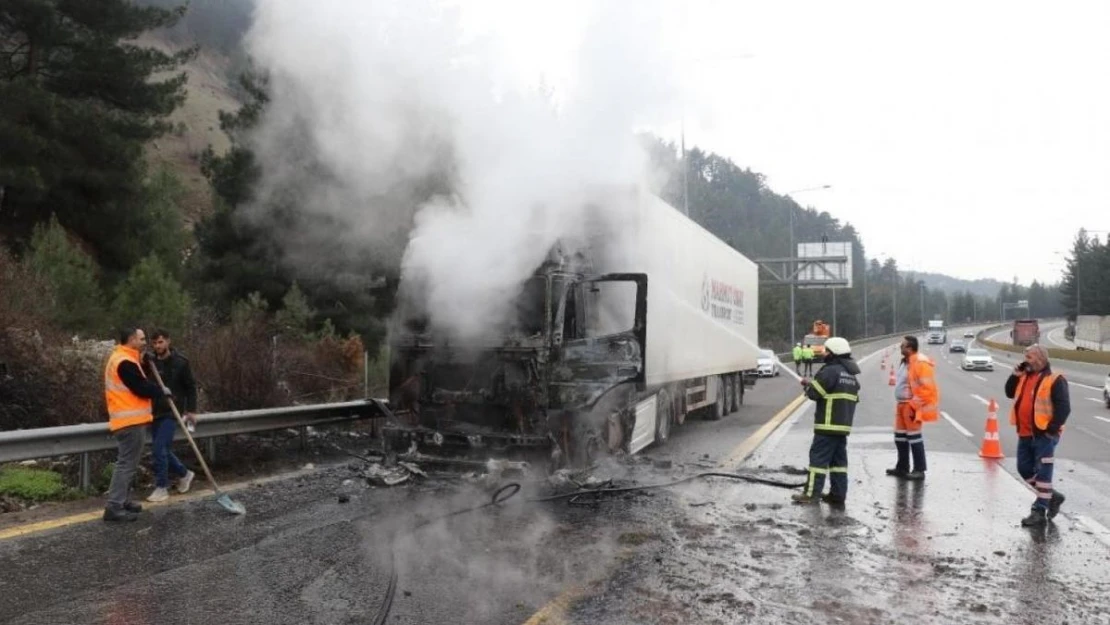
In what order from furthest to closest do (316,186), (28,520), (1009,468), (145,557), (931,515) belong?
(316,186)
(1009,468)
(931,515)
(28,520)
(145,557)

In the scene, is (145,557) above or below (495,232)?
below

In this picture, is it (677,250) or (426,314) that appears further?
(677,250)

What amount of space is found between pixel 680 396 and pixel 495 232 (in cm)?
527

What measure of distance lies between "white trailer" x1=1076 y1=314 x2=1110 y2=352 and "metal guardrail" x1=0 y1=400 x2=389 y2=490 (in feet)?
228

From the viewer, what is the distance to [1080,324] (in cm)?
7831

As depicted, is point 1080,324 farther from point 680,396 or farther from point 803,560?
point 803,560

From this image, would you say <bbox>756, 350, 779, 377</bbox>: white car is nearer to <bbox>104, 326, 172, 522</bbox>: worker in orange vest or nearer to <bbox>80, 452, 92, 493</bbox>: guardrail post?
<bbox>80, 452, 92, 493</bbox>: guardrail post

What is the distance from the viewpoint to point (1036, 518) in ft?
22.2

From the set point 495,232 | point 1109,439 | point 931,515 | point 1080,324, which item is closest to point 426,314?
point 495,232

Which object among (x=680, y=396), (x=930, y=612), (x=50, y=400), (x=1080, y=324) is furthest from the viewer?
(x=1080, y=324)

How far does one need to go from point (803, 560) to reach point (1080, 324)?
287 ft

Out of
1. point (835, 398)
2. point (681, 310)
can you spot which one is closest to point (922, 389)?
point (835, 398)

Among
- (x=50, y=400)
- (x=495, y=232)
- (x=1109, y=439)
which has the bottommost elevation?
(x=1109, y=439)

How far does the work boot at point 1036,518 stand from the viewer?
6.74m
